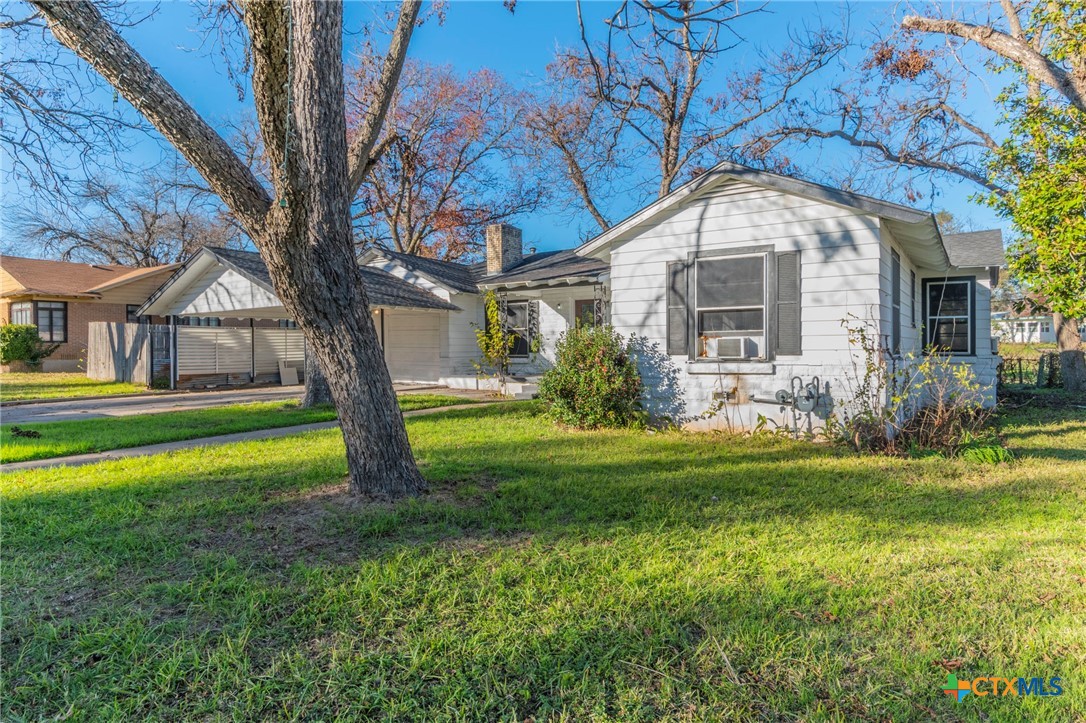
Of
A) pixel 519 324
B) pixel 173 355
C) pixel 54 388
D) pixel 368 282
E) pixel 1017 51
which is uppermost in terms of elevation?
pixel 1017 51

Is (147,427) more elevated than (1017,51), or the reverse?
(1017,51)

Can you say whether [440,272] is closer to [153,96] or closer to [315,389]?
Result: [315,389]

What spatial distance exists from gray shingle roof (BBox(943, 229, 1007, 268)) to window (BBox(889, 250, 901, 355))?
11.0 ft

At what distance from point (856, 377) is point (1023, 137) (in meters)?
5.97

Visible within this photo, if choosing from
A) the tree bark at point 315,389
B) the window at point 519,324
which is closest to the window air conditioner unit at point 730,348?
the tree bark at point 315,389

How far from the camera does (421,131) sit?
73.7ft

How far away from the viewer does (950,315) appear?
1147 cm

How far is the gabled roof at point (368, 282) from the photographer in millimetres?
13953

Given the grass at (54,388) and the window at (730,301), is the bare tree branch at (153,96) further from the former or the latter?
the grass at (54,388)

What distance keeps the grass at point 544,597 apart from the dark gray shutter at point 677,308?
303 cm

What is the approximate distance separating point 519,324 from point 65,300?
20.3 m

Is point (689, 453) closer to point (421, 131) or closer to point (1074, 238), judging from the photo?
point (1074, 238)

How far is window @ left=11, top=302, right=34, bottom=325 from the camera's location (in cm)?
2275

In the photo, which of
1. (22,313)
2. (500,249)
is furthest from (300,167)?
(22,313)
